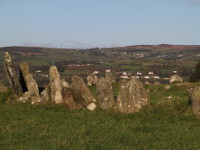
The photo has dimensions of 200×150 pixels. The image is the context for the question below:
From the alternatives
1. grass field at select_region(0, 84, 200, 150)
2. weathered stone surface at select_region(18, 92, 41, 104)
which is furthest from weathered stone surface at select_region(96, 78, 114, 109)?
weathered stone surface at select_region(18, 92, 41, 104)

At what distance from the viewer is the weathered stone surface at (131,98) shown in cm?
2292

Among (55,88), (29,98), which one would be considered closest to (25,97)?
(29,98)

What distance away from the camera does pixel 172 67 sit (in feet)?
595

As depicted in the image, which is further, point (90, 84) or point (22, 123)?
point (90, 84)

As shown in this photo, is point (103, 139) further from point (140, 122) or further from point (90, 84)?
point (90, 84)

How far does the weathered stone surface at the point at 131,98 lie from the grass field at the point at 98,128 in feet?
1.88

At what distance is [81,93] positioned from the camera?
2533cm

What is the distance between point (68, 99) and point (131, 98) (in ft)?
16.8

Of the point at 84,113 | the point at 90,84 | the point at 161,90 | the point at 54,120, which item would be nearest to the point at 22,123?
the point at 54,120

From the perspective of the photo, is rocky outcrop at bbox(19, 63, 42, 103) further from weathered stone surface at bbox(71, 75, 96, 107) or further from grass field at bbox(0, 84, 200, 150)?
weathered stone surface at bbox(71, 75, 96, 107)

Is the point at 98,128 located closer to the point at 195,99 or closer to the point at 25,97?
the point at 195,99

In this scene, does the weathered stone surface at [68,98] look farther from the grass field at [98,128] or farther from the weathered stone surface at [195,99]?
the weathered stone surface at [195,99]

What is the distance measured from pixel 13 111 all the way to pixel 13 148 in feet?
37.5

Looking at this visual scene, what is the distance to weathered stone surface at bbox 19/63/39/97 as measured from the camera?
95.7 ft
